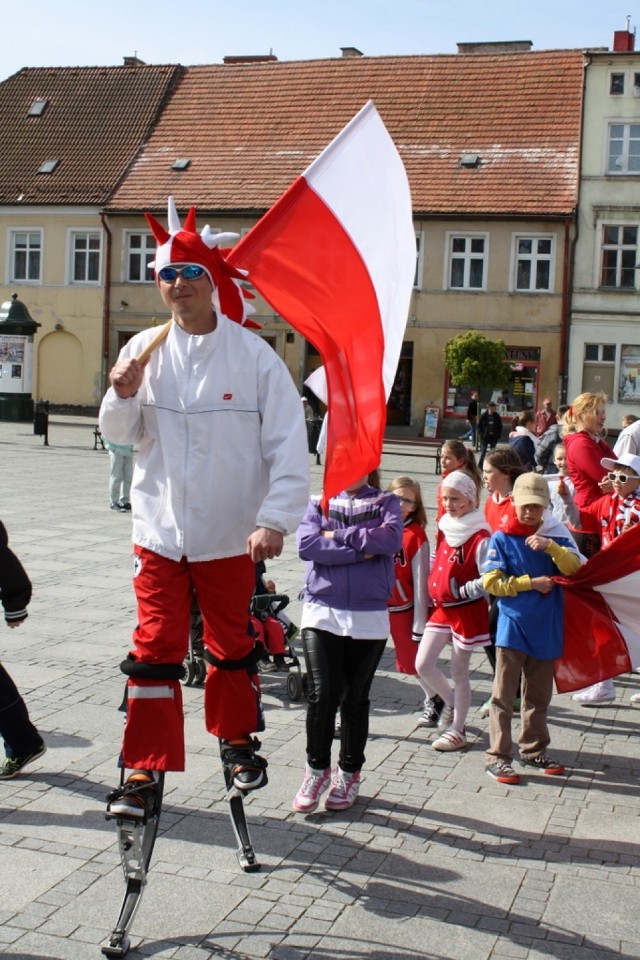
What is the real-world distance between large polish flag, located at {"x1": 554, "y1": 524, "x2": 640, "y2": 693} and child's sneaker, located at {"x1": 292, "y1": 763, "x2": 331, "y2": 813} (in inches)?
58.9

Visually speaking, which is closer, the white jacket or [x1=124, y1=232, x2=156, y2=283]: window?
the white jacket

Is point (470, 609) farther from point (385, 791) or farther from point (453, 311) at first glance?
point (453, 311)

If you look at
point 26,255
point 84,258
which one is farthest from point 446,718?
point 26,255

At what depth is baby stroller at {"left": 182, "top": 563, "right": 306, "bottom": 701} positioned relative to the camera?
7488mm

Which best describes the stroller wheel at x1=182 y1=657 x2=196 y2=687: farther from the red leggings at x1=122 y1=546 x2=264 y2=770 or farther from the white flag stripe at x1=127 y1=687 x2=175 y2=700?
the white flag stripe at x1=127 y1=687 x2=175 y2=700

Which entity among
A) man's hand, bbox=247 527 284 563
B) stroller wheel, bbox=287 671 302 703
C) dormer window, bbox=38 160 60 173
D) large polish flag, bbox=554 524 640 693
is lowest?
stroller wheel, bbox=287 671 302 703

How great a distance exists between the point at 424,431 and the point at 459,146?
9245 millimetres

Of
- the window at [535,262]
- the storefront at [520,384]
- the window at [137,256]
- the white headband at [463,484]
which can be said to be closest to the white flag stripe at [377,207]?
the white headband at [463,484]

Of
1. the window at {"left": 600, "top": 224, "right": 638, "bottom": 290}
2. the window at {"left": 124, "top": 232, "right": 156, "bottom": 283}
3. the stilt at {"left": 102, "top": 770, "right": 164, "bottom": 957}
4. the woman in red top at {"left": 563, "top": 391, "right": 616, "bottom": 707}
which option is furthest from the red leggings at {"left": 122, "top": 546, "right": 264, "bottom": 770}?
the window at {"left": 124, "top": 232, "right": 156, "bottom": 283}

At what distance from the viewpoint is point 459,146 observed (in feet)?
132

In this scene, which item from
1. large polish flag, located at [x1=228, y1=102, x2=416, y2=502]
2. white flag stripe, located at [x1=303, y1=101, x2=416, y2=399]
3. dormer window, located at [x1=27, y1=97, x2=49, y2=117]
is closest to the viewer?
large polish flag, located at [x1=228, y1=102, x2=416, y2=502]

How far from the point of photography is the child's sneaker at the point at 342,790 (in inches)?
213

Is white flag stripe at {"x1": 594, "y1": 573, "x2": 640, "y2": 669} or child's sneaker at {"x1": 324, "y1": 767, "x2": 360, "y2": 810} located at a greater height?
white flag stripe at {"x1": 594, "y1": 573, "x2": 640, "y2": 669}

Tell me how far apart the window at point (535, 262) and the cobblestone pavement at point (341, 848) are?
32156 mm
